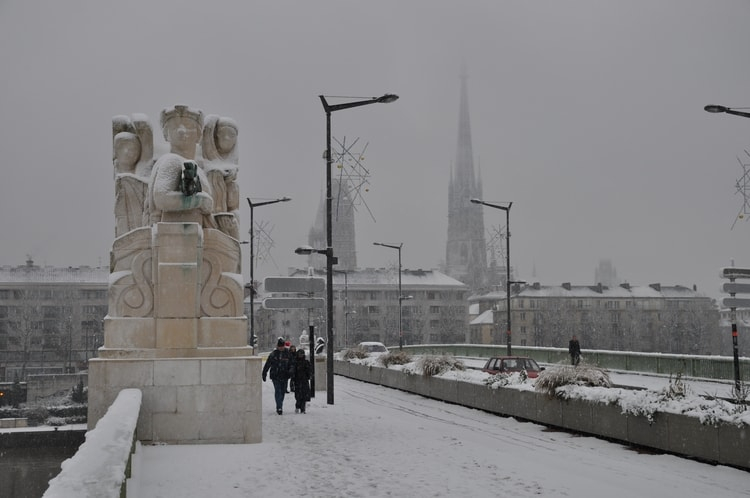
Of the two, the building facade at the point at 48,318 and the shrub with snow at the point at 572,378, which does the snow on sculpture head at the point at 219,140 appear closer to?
the shrub with snow at the point at 572,378

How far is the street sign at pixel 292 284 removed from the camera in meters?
22.0

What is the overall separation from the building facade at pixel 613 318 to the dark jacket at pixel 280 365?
3816 inches

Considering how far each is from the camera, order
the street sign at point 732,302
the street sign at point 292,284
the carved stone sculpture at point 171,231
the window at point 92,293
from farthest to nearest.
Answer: the window at point 92,293, the street sign at point 292,284, the street sign at point 732,302, the carved stone sculpture at point 171,231

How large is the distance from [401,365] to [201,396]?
16336 mm

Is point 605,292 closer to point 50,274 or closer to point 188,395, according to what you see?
point 50,274

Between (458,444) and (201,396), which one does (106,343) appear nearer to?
(201,396)

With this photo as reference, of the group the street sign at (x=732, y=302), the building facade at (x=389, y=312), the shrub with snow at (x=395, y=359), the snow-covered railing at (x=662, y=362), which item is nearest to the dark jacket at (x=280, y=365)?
the snow-covered railing at (x=662, y=362)

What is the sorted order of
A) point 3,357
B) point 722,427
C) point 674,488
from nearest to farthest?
point 674,488, point 722,427, point 3,357

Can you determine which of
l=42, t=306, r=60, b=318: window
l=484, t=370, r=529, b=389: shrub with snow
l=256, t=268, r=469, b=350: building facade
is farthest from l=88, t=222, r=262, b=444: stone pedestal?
l=256, t=268, r=469, b=350: building facade

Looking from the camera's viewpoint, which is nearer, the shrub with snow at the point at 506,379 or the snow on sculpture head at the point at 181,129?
the snow on sculpture head at the point at 181,129

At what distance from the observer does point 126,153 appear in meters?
15.3

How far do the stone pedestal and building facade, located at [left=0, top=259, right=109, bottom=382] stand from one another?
80.7 m

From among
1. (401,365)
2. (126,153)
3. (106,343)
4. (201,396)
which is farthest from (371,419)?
(401,365)

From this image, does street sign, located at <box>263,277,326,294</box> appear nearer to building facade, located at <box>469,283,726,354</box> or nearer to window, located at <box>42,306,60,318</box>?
window, located at <box>42,306,60,318</box>
